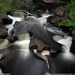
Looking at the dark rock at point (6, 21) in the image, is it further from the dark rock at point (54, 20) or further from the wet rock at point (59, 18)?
the dark rock at point (54, 20)

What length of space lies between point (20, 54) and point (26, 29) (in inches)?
116

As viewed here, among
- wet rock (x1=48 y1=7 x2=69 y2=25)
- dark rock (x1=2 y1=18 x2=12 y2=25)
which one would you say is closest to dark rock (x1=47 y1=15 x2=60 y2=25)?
wet rock (x1=48 y1=7 x2=69 y2=25)

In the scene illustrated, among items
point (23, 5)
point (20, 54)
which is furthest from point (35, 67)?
point (23, 5)

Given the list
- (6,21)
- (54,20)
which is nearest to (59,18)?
(54,20)

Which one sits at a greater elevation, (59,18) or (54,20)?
(59,18)

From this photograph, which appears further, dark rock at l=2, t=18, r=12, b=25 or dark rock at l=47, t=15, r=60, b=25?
dark rock at l=2, t=18, r=12, b=25

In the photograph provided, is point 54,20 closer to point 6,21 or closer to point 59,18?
point 59,18

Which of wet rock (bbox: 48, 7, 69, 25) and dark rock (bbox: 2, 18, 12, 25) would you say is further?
dark rock (bbox: 2, 18, 12, 25)

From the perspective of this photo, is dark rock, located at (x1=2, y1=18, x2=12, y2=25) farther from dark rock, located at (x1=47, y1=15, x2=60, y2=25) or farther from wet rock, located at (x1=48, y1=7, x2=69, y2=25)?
dark rock, located at (x1=47, y1=15, x2=60, y2=25)

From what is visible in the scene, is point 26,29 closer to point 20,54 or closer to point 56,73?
point 20,54

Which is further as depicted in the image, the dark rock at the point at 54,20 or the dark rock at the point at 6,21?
the dark rock at the point at 6,21

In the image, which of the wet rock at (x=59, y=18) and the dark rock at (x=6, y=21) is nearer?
the wet rock at (x=59, y=18)

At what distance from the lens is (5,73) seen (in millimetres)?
4867

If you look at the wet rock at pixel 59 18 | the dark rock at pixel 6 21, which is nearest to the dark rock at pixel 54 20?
the wet rock at pixel 59 18
